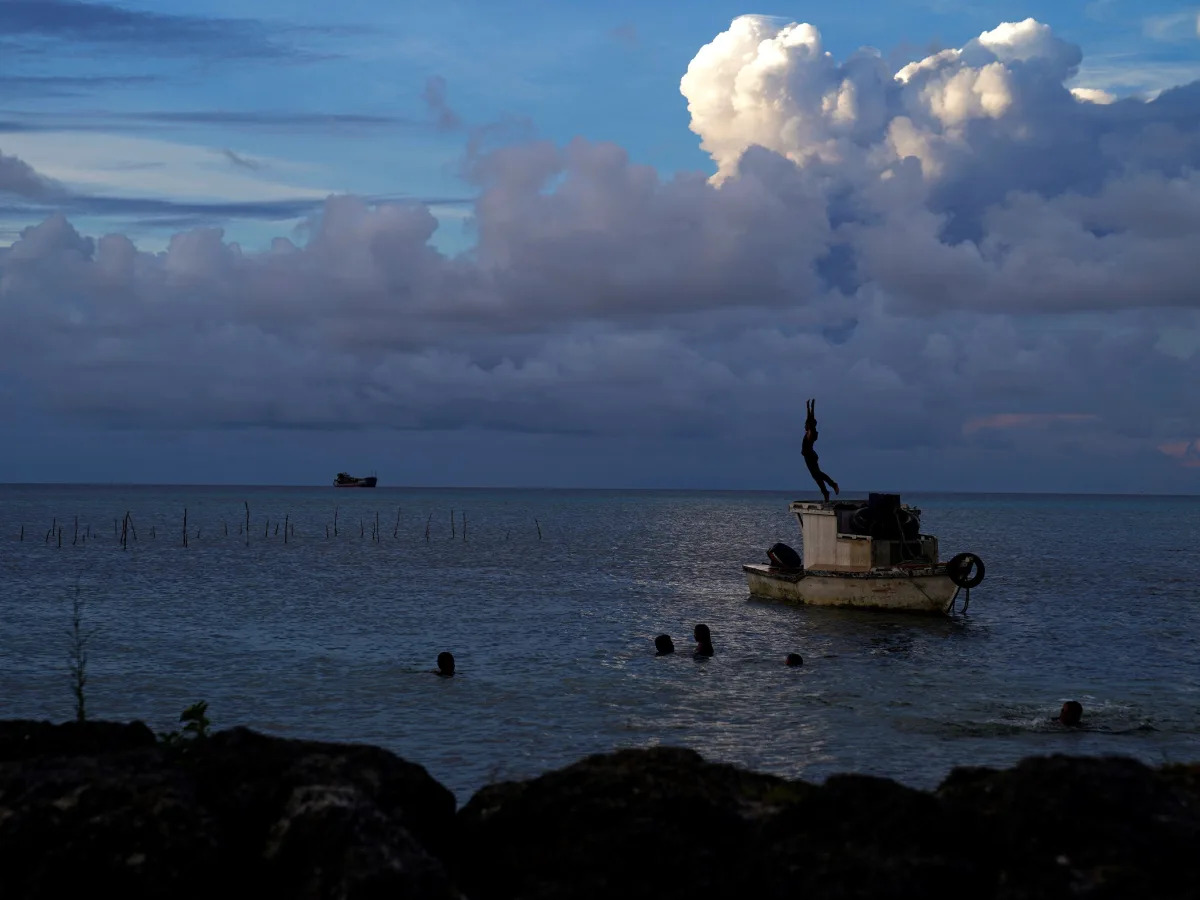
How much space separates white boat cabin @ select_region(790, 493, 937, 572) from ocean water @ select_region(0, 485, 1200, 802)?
236 centimetres

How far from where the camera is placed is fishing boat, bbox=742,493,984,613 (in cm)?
4169

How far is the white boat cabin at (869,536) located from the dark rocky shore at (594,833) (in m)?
34.0

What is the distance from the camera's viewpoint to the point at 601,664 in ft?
104

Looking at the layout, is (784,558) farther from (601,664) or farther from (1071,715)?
(1071,715)

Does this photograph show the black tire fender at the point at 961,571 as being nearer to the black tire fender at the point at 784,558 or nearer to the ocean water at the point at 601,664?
the ocean water at the point at 601,664

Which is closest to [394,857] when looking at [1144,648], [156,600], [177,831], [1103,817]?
[177,831]

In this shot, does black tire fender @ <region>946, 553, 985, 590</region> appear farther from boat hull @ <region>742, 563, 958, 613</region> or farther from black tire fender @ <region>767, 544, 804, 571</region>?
black tire fender @ <region>767, 544, 804, 571</region>

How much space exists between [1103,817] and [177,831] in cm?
670

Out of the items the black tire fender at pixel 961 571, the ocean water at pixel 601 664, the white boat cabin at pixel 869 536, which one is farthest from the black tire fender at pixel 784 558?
the black tire fender at pixel 961 571

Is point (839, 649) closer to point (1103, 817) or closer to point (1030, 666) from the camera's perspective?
point (1030, 666)

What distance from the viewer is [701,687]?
91.7 feet

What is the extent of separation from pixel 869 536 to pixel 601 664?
15509 millimetres

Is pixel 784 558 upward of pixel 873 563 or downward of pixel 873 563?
downward

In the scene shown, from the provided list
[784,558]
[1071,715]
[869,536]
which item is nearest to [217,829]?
[1071,715]
